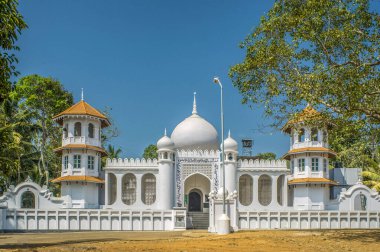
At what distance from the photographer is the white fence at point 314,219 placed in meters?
39.8

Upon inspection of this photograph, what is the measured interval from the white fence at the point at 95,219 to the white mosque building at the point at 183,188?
7 cm

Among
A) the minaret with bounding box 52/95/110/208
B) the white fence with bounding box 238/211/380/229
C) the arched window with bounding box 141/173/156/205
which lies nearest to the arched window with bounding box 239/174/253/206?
the arched window with bounding box 141/173/156/205

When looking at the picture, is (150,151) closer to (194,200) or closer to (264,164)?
(194,200)

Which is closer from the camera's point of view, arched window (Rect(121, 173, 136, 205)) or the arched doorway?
arched window (Rect(121, 173, 136, 205))

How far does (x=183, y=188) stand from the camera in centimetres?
4588

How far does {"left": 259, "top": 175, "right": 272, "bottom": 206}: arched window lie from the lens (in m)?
50.0

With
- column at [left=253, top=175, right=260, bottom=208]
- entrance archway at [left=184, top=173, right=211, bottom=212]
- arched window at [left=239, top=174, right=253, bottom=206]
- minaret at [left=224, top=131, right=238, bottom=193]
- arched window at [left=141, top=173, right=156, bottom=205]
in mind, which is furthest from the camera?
arched window at [left=239, top=174, right=253, bottom=206]

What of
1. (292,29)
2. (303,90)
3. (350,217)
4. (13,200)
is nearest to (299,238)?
(303,90)

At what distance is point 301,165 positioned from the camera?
45.7 m

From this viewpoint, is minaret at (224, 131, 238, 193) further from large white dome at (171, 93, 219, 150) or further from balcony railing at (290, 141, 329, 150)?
balcony railing at (290, 141, 329, 150)

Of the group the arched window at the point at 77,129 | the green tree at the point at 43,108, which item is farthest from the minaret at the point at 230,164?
the green tree at the point at 43,108

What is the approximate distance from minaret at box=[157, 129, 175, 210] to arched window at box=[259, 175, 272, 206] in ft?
30.7

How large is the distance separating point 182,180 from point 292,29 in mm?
23439

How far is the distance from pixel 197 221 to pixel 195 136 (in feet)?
30.2
